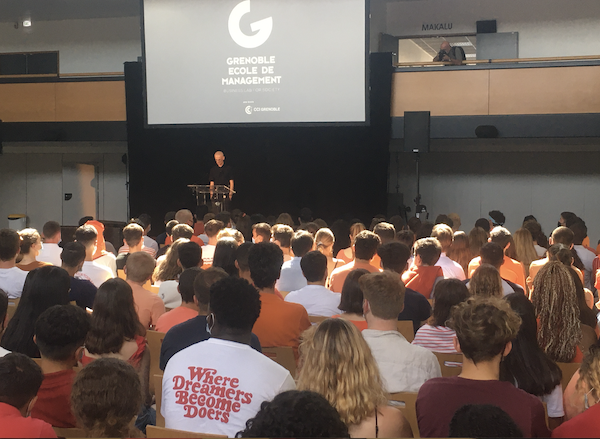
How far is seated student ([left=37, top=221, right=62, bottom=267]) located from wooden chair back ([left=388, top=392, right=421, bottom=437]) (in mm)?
4602

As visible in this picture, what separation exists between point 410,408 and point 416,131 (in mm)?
8658

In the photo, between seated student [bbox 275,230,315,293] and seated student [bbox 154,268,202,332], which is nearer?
seated student [bbox 154,268,202,332]

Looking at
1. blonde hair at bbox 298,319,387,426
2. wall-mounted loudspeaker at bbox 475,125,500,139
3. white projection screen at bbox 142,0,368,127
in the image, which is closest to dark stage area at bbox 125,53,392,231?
white projection screen at bbox 142,0,368,127

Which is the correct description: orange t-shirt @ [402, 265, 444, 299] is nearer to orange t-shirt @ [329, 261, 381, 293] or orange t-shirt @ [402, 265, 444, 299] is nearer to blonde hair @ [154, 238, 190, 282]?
orange t-shirt @ [329, 261, 381, 293]

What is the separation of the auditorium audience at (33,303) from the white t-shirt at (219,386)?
1.30 meters

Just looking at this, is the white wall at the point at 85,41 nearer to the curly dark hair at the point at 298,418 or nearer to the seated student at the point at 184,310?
the seated student at the point at 184,310

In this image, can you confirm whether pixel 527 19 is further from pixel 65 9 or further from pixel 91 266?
pixel 91 266

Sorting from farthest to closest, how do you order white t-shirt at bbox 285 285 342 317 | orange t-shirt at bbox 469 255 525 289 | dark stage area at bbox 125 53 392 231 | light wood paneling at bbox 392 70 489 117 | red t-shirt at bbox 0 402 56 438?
1. dark stage area at bbox 125 53 392 231
2. light wood paneling at bbox 392 70 489 117
3. orange t-shirt at bbox 469 255 525 289
4. white t-shirt at bbox 285 285 342 317
5. red t-shirt at bbox 0 402 56 438

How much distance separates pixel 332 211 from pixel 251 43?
3468mm

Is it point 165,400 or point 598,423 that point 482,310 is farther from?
point 165,400

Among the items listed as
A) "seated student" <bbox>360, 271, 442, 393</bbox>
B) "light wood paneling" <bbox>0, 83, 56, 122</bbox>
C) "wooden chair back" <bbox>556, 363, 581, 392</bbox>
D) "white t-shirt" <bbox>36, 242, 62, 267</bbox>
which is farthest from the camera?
"light wood paneling" <bbox>0, 83, 56, 122</bbox>

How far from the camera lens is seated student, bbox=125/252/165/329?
4.05 meters

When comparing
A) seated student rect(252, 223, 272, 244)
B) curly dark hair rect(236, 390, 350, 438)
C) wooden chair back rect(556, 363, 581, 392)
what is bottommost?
wooden chair back rect(556, 363, 581, 392)

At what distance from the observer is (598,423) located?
2035mm
